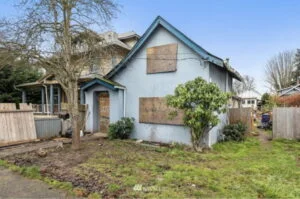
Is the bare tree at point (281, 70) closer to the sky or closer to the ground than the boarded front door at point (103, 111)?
closer to the sky

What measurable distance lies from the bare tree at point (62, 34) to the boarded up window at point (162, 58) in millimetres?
2756

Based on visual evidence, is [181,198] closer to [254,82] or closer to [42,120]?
[42,120]

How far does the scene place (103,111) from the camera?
1233 centimetres

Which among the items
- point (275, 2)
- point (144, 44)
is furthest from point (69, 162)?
point (275, 2)

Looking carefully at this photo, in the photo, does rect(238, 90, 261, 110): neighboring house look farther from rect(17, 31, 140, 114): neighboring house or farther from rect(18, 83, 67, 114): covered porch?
rect(18, 83, 67, 114): covered porch

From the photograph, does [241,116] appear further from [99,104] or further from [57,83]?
[57,83]

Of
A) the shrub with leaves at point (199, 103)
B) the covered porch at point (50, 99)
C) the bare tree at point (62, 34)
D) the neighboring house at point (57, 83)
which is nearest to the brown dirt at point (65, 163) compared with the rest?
the bare tree at point (62, 34)

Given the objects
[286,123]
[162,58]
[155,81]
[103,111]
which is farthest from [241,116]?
[103,111]

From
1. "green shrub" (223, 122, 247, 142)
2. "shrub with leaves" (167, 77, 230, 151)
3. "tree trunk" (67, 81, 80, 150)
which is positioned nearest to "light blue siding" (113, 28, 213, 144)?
"shrub with leaves" (167, 77, 230, 151)

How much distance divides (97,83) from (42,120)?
355 centimetres

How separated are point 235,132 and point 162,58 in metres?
5.23

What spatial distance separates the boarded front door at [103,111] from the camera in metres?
12.2

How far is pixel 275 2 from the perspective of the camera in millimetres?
11422

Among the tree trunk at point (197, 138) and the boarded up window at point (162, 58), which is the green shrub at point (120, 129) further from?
the tree trunk at point (197, 138)
